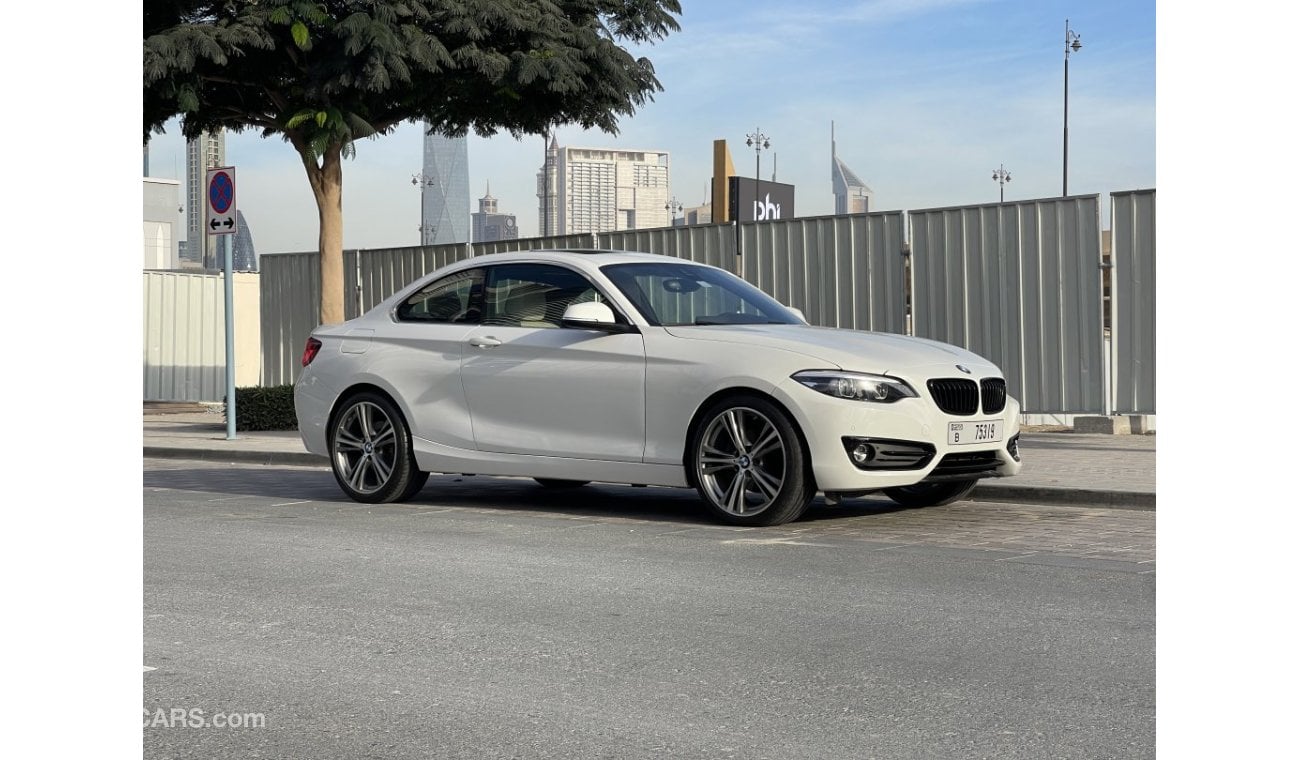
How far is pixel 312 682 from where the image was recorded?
16.1 ft

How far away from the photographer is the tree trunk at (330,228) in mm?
20562

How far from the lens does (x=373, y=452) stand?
34.6 ft

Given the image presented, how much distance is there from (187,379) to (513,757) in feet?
91.0

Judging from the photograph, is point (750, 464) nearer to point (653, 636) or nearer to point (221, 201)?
point (653, 636)

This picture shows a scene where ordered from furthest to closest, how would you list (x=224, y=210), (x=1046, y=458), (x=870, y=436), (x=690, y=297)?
(x=224, y=210)
(x=1046, y=458)
(x=690, y=297)
(x=870, y=436)

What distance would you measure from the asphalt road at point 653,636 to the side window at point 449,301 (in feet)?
4.91

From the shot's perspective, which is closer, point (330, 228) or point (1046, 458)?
point (1046, 458)

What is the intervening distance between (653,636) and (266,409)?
15025 mm

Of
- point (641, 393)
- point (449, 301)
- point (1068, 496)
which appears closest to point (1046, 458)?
point (1068, 496)

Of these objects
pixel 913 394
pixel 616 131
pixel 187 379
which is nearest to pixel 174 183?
pixel 187 379

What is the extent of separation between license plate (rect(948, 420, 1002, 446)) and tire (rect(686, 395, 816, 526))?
881 millimetres

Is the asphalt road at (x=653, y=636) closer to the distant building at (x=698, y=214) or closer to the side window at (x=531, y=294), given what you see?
the side window at (x=531, y=294)

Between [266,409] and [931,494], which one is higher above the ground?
[266,409]

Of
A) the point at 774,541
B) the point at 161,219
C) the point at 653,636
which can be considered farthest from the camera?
the point at 161,219
